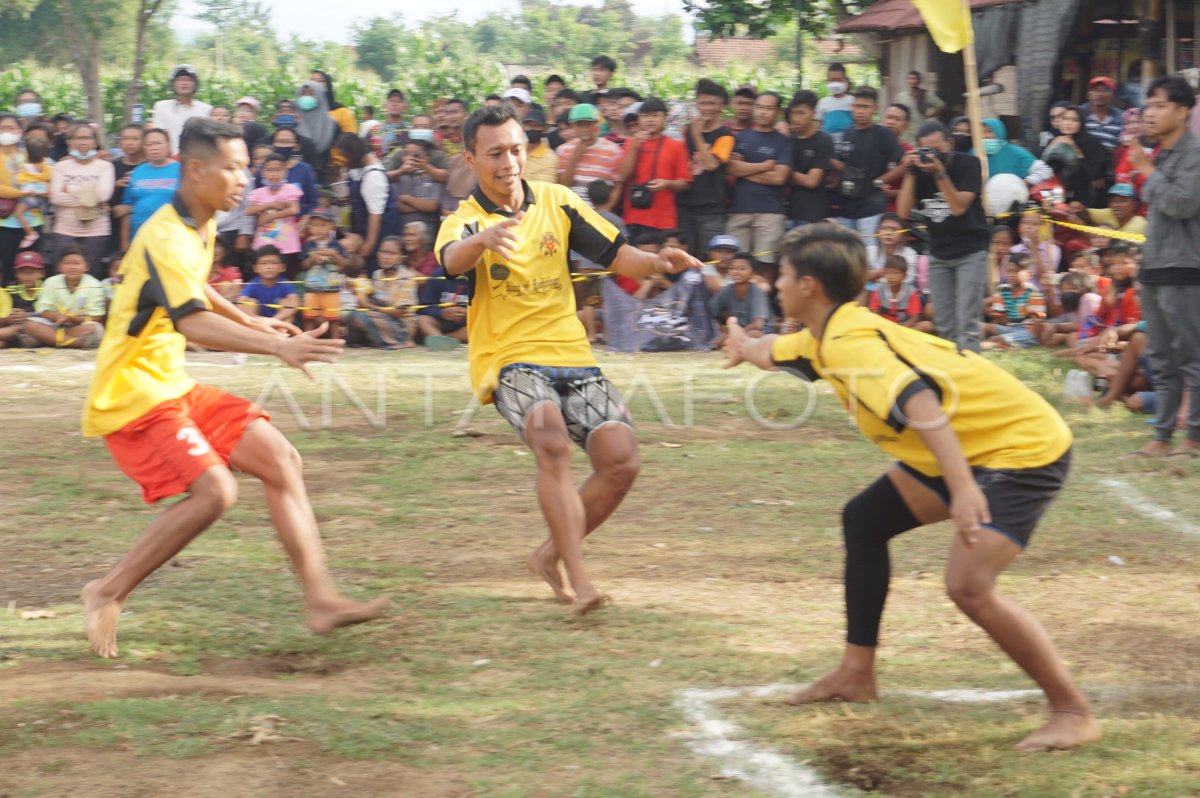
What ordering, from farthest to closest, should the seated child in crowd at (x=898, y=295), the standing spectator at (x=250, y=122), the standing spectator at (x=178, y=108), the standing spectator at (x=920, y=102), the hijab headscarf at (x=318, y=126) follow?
the standing spectator at (x=920, y=102), the standing spectator at (x=250, y=122), the hijab headscarf at (x=318, y=126), the standing spectator at (x=178, y=108), the seated child in crowd at (x=898, y=295)

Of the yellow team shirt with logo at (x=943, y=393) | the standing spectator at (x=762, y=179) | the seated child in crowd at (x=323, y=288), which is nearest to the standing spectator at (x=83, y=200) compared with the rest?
the seated child in crowd at (x=323, y=288)

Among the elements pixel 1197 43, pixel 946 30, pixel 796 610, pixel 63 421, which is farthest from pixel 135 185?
pixel 1197 43

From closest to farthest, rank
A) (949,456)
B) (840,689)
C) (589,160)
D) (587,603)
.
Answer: (949,456)
(840,689)
(587,603)
(589,160)

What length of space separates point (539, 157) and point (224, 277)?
3284mm

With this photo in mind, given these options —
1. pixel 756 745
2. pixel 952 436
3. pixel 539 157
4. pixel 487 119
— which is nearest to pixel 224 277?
pixel 539 157

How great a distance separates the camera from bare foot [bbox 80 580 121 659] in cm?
511

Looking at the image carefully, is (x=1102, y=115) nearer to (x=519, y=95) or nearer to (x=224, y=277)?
(x=519, y=95)

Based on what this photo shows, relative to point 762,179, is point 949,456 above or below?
below

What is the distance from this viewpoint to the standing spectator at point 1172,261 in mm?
8008

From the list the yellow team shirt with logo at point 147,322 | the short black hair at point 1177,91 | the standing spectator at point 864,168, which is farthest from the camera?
the standing spectator at point 864,168

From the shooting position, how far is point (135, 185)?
14.0 m

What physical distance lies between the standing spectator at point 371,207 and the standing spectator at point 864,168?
447cm

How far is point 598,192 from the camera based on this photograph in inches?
522

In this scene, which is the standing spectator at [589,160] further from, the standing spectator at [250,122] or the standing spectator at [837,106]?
the standing spectator at [250,122]
